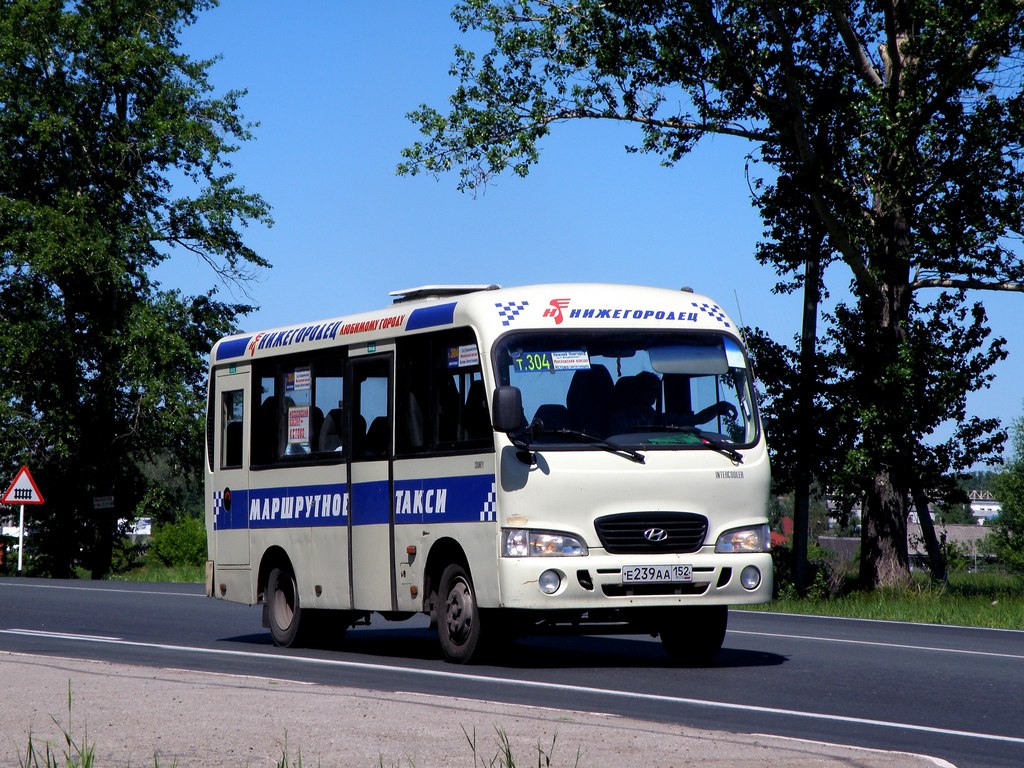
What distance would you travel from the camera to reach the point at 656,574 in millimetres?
12844

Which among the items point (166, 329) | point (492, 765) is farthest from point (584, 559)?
point (166, 329)

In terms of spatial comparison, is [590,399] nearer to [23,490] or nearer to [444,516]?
[444,516]

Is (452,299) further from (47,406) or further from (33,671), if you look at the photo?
(47,406)

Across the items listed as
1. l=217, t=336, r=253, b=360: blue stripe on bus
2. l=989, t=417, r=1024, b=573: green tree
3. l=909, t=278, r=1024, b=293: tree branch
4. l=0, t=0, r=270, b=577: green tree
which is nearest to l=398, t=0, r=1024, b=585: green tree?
l=909, t=278, r=1024, b=293: tree branch

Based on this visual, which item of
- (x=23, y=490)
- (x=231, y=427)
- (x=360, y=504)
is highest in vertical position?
(x=23, y=490)

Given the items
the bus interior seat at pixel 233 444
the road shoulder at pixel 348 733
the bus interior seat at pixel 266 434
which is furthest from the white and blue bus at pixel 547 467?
the road shoulder at pixel 348 733

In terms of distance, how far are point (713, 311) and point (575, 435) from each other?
1849mm

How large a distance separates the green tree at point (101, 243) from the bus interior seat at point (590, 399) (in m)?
35.1

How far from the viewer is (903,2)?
2622cm

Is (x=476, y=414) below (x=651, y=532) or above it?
above

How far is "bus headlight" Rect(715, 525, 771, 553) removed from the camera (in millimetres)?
13164

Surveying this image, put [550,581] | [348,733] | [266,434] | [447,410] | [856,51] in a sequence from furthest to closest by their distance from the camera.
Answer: [856,51] < [266,434] < [447,410] < [550,581] < [348,733]

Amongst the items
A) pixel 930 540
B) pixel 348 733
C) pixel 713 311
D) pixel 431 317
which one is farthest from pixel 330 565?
pixel 930 540

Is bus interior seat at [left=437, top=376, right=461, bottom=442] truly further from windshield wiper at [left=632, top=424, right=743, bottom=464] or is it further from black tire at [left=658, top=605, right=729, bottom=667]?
black tire at [left=658, top=605, right=729, bottom=667]
